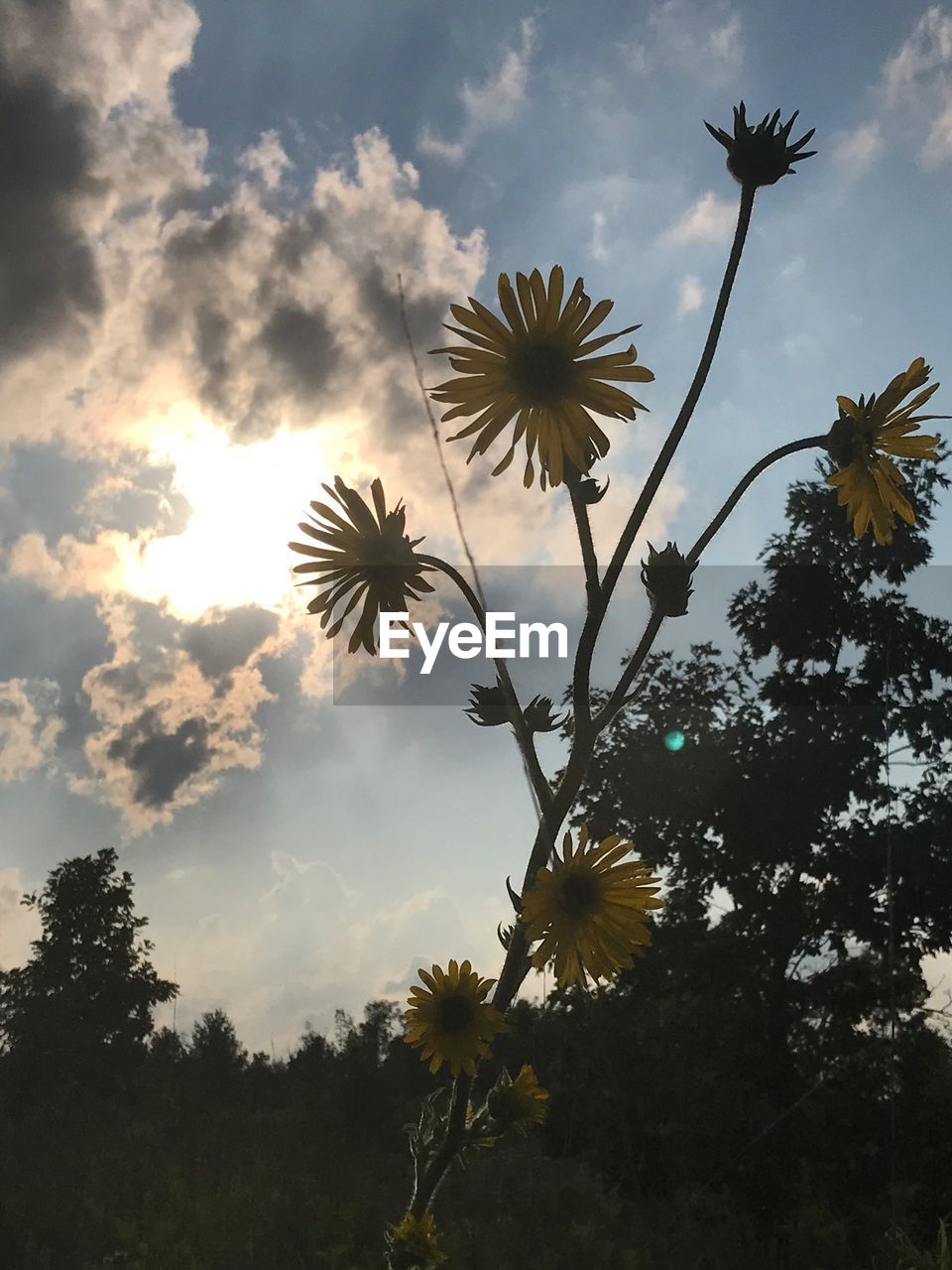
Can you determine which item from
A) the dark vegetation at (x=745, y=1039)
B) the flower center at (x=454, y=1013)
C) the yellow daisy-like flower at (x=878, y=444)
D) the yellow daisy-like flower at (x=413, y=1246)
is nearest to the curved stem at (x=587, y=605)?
the yellow daisy-like flower at (x=878, y=444)

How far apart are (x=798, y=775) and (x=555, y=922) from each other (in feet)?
38.5

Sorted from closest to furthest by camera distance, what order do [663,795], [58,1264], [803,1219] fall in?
[58,1264] < [803,1219] < [663,795]

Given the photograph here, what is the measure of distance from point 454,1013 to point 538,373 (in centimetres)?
108

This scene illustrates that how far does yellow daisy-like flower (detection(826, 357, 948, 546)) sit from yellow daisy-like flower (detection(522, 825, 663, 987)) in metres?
0.67

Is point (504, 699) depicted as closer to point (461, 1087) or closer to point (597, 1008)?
point (461, 1087)

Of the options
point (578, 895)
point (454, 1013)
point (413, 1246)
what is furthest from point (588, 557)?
point (413, 1246)

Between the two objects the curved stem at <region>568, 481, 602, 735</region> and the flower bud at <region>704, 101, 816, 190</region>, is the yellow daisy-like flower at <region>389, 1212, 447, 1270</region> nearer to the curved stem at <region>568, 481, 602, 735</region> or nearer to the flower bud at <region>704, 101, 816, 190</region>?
the curved stem at <region>568, 481, 602, 735</region>

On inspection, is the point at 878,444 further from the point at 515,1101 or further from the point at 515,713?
the point at 515,1101

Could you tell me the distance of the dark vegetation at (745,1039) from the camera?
9250 mm

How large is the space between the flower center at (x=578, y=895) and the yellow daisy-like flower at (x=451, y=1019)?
22 cm

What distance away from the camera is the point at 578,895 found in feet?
4.91

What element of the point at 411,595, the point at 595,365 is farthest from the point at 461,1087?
the point at 595,365

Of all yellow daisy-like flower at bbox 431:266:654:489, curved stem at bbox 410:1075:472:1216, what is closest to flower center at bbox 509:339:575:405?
yellow daisy-like flower at bbox 431:266:654:489

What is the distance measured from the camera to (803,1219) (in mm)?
9695
